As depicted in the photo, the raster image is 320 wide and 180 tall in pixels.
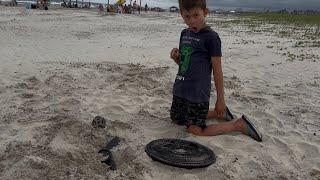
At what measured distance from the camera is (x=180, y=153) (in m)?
4.06

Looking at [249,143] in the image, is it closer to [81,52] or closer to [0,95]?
[0,95]

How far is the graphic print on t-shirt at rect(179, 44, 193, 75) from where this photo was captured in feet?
15.7

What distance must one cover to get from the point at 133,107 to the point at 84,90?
3.90ft

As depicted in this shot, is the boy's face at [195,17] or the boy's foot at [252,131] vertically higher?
the boy's face at [195,17]

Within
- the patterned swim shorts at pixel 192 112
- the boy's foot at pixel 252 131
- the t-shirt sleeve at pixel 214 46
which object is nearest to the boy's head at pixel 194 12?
the t-shirt sleeve at pixel 214 46

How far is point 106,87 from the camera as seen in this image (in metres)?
6.77

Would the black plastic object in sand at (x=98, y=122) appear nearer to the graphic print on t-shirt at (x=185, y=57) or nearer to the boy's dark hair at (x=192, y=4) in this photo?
the graphic print on t-shirt at (x=185, y=57)

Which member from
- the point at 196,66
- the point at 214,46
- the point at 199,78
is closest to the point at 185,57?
the point at 196,66

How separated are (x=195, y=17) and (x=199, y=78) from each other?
702 millimetres

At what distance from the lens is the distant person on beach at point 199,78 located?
4555mm

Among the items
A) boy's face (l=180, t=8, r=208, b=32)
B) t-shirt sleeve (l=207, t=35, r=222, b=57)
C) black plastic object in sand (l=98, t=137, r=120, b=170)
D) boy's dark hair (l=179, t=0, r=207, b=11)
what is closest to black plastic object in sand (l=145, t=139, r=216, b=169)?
black plastic object in sand (l=98, t=137, r=120, b=170)

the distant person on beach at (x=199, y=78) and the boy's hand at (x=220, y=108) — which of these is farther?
the boy's hand at (x=220, y=108)

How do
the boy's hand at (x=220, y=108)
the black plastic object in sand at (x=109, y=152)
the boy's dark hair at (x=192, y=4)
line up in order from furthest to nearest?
the boy's hand at (x=220, y=108), the boy's dark hair at (x=192, y=4), the black plastic object in sand at (x=109, y=152)

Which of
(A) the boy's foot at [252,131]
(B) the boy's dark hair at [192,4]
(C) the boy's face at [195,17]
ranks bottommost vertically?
(A) the boy's foot at [252,131]
